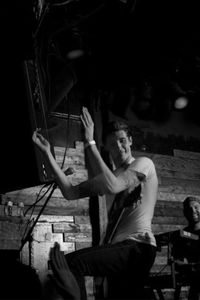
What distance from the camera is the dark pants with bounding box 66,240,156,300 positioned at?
2.96m

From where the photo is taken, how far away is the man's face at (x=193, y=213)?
7.00m

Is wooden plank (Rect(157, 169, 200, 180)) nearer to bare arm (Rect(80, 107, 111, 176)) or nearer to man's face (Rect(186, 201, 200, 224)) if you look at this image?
man's face (Rect(186, 201, 200, 224))

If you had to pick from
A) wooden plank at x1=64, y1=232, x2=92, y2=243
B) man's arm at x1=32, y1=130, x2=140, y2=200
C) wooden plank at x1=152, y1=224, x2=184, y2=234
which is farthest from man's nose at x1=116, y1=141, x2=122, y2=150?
wooden plank at x1=152, y1=224, x2=184, y2=234

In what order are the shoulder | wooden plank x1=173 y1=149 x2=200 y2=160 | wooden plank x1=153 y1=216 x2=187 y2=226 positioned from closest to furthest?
1. the shoulder
2. wooden plank x1=153 y1=216 x2=187 y2=226
3. wooden plank x1=173 y1=149 x2=200 y2=160

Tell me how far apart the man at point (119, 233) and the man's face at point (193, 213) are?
3.88 meters

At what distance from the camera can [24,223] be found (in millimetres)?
6105

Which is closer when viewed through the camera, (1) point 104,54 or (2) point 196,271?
(2) point 196,271

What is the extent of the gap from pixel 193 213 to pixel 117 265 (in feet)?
14.0

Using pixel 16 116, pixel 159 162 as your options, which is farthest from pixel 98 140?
pixel 16 116

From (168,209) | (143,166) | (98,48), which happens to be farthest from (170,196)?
(143,166)

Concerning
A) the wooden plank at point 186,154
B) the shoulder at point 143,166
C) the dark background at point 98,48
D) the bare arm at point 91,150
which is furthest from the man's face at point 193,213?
the bare arm at point 91,150

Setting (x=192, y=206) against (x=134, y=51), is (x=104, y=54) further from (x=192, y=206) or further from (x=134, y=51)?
(x=192, y=206)

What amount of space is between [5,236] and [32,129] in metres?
2.47

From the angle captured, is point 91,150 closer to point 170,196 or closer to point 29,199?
point 29,199
